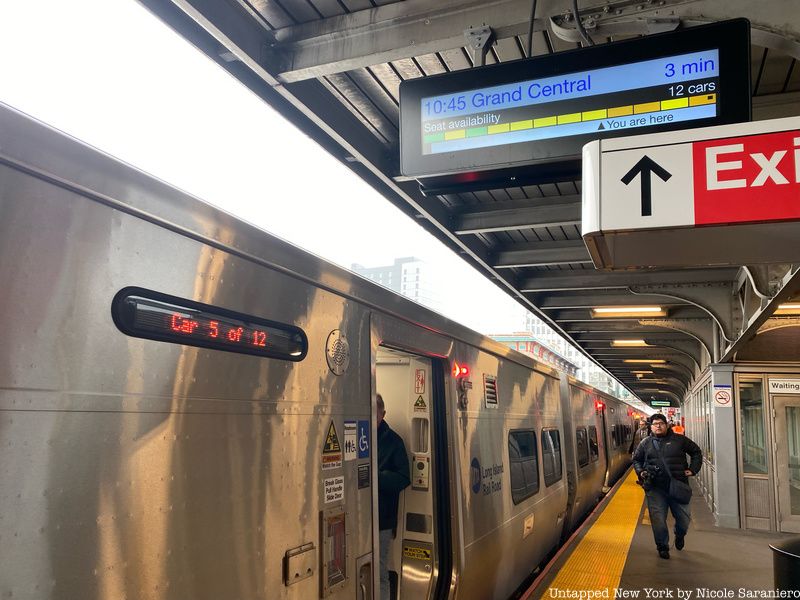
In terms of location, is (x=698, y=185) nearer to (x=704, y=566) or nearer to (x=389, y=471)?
(x=389, y=471)

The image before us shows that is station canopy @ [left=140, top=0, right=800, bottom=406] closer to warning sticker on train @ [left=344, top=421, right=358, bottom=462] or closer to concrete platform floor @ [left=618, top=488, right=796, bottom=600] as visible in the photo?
warning sticker on train @ [left=344, top=421, right=358, bottom=462]

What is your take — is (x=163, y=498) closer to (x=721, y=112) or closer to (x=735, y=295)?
(x=721, y=112)

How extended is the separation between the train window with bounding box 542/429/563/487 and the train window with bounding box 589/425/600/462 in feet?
10.7

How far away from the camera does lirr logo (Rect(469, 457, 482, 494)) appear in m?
4.66

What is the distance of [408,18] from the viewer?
11.4 ft

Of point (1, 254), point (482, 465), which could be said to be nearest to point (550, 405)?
point (482, 465)

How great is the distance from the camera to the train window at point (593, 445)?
37.9 ft

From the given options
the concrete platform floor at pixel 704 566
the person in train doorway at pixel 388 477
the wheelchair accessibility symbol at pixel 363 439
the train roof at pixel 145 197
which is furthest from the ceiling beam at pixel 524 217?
the wheelchair accessibility symbol at pixel 363 439

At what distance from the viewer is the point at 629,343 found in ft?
A: 52.9

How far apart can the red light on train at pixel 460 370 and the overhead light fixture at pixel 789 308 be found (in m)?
5.78

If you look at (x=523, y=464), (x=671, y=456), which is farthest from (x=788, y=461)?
(x=523, y=464)

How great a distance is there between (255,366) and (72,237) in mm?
820

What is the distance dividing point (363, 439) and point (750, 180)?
193 centimetres

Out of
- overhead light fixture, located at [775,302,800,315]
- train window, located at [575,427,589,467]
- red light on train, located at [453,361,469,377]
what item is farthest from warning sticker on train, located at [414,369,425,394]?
overhead light fixture, located at [775,302,800,315]
